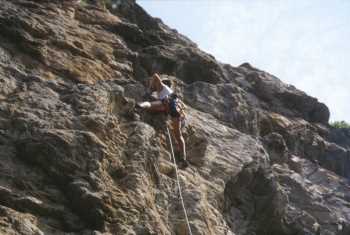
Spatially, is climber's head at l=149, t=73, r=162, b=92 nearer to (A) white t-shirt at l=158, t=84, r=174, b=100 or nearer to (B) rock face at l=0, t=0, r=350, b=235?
(A) white t-shirt at l=158, t=84, r=174, b=100

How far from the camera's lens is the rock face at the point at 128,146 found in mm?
9109

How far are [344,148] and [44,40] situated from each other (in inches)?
605

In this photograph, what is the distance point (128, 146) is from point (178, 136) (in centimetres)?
213

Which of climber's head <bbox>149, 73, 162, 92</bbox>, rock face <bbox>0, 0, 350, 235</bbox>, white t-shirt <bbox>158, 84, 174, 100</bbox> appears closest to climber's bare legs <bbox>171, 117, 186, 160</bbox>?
rock face <bbox>0, 0, 350, 235</bbox>

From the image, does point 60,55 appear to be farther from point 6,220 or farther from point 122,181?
point 6,220

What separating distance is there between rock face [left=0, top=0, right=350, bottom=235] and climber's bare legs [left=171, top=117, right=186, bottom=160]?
0.28m

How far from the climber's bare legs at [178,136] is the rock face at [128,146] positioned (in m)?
0.28

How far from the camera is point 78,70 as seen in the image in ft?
46.6

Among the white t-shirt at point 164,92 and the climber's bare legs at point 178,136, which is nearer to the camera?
the climber's bare legs at point 178,136

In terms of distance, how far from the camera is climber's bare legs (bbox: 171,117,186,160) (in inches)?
489

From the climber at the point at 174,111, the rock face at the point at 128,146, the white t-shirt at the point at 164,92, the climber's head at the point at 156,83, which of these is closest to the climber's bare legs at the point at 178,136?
the climber at the point at 174,111

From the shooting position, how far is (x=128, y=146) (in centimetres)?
1068

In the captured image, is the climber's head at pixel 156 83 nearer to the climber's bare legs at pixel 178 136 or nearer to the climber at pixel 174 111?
the climber at pixel 174 111

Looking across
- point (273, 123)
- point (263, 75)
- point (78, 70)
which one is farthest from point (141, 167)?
point (263, 75)
